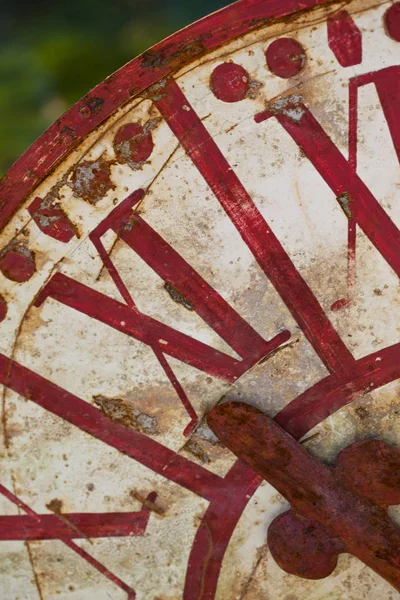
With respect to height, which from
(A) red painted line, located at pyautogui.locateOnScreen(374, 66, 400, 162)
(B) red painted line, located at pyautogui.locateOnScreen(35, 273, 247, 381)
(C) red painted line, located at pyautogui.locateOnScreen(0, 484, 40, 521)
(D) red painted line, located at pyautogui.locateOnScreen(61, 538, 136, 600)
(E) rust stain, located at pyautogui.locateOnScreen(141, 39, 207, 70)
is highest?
(E) rust stain, located at pyautogui.locateOnScreen(141, 39, 207, 70)

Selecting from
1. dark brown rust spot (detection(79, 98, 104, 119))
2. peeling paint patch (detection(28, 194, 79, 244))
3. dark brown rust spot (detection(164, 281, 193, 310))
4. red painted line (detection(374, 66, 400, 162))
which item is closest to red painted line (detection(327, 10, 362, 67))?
red painted line (detection(374, 66, 400, 162))

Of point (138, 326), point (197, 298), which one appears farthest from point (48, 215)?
point (197, 298)

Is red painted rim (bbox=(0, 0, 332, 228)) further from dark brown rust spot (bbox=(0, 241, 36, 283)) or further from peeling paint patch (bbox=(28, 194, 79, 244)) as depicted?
dark brown rust spot (bbox=(0, 241, 36, 283))

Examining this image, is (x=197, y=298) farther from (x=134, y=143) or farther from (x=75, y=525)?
(x=75, y=525)

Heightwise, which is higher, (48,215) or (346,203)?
(48,215)

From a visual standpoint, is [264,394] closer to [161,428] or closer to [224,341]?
[224,341]
